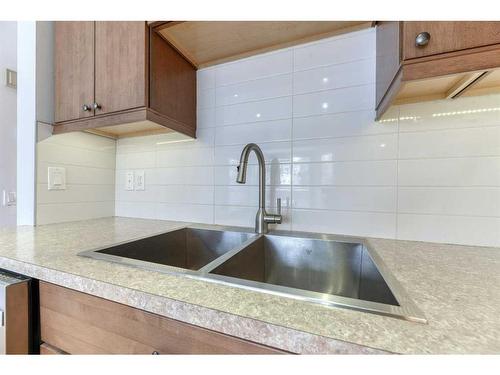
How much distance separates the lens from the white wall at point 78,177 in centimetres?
115

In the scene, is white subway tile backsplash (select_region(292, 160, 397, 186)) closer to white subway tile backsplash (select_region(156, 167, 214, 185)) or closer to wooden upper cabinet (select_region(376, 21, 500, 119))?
wooden upper cabinet (select_region(376, 21, 500, 119))

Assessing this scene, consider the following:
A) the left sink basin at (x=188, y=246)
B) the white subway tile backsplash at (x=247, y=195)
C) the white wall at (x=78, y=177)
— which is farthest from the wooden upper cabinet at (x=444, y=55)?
the white wall at (x=78, y=177)

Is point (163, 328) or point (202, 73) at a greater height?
point (202, 73)

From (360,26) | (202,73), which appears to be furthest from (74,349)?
(360,26)

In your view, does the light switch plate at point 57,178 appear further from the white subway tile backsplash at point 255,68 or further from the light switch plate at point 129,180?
the white subway tile backsplash at point 255,68

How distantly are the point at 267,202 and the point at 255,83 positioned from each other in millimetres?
609

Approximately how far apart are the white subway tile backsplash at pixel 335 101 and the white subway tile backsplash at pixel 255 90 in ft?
0.28

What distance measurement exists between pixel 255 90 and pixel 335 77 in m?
0.38

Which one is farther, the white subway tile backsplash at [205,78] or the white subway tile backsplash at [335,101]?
the white subway tile backsplash at [205,78]

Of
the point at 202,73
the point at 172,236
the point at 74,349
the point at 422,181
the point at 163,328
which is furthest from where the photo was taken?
the point at 202,73

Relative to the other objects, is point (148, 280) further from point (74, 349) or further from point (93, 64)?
point (93, 64)

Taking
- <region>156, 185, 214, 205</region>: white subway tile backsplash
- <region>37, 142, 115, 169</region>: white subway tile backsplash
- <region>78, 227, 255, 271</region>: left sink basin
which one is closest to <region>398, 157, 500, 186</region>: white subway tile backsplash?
<region>78, 227, 255, 271</region>: left sink basin

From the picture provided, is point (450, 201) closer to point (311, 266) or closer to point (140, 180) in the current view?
point (311, 266)
